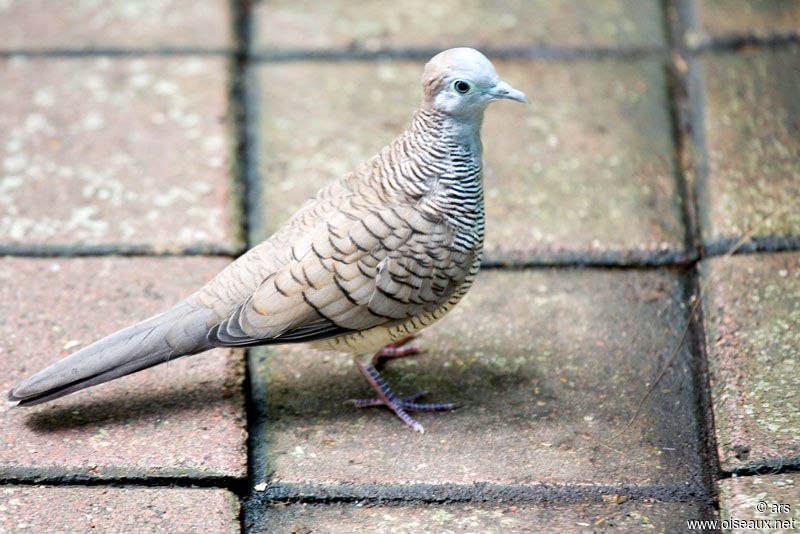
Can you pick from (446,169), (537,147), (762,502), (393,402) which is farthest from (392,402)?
(537,147)

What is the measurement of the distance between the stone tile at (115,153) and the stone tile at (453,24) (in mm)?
503

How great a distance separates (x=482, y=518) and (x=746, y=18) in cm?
331

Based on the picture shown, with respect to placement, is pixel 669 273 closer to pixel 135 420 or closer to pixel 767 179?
pixel 767 179

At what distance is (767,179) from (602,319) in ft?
3.52

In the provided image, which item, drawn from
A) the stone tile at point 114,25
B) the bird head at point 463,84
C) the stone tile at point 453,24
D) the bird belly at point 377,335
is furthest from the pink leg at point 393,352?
the stone tile at point 114,25

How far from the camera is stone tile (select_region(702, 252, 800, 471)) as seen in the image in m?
3.26

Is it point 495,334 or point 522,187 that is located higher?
point 522,187

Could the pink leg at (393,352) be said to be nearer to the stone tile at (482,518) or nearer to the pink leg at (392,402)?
the pink leg at (392,402)

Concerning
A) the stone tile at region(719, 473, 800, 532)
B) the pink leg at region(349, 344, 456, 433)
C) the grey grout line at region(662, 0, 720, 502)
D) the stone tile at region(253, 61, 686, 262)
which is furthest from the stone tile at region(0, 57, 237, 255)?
the stone tile at region(719, 473, 800, 532)

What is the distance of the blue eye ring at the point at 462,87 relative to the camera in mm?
3160

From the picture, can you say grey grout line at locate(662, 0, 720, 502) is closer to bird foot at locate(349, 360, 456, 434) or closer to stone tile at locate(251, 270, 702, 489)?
stone tile at locate(251, 270, 702, 489)

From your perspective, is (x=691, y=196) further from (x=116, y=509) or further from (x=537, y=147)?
(x=116, y=509)

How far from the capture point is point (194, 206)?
14.0 ft

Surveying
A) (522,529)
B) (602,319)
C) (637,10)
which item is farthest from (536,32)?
(522,529)
